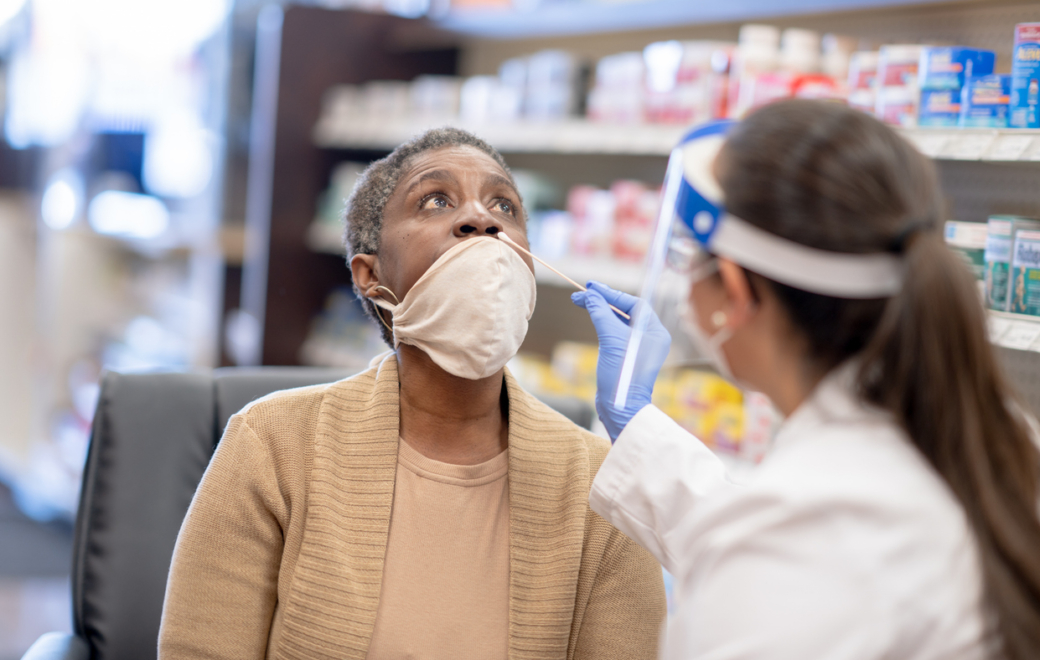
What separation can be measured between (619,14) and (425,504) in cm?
207

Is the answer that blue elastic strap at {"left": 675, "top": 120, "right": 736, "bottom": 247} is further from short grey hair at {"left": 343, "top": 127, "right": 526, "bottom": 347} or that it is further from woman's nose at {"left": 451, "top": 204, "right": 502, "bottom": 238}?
short grey hair at {"left": 343, "top": 127, "right": 526, "bottom": 347}

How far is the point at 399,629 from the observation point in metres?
1.29

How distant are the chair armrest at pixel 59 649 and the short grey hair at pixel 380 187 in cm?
73

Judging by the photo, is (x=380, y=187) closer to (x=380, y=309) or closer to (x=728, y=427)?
(x=380, y=309)

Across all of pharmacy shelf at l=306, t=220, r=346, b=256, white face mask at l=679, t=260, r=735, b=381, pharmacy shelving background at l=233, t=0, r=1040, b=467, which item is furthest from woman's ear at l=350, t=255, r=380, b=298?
pharmacy shelf at l=306, t=220, r=346, b=256

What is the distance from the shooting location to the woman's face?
56.1 inches

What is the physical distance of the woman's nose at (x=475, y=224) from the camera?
4.66 feet

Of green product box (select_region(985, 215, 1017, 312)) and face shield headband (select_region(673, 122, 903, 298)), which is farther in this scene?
green product box (select_region(985, 215, 1017, 312))

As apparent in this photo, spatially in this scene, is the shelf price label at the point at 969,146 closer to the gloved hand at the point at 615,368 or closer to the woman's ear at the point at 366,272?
the gloved hand at the point at 615,368

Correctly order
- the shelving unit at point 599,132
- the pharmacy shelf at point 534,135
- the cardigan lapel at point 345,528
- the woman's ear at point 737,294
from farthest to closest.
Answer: the pharmacy shelf at point 534,135, the shelving unit at point 599,132, the cardigan lapel at point 345,528, the woman's ear at point 737,294

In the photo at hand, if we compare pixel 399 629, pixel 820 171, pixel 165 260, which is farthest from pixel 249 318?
pixel 820 171

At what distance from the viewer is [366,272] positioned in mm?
1541

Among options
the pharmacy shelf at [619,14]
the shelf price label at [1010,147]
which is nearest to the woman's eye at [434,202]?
the shelf price label at [1010,147]

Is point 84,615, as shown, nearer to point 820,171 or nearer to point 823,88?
point 820,171
